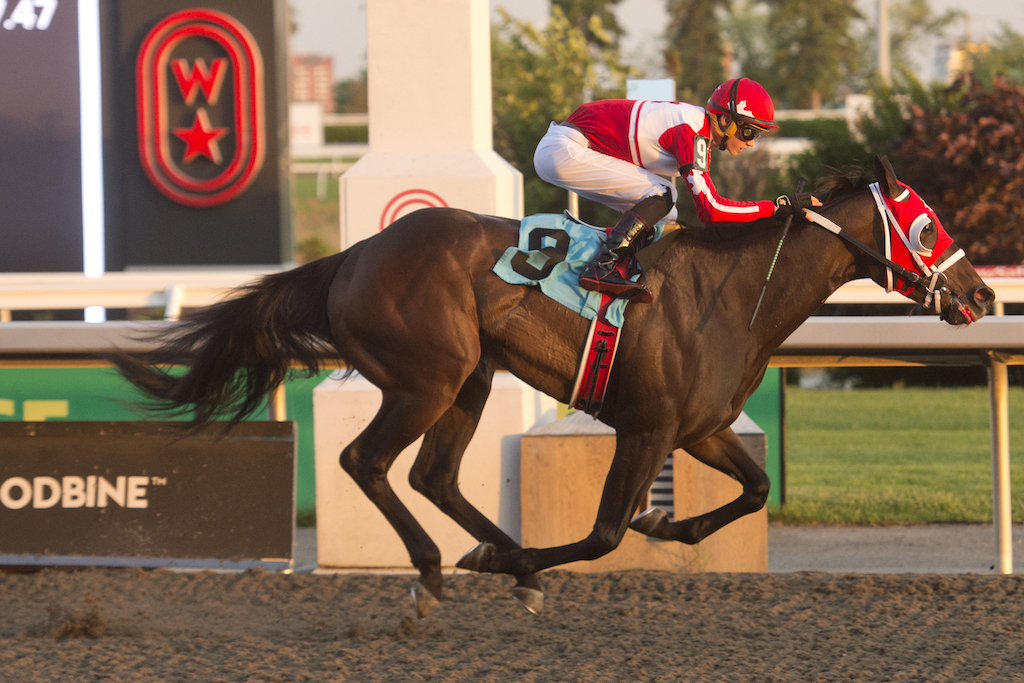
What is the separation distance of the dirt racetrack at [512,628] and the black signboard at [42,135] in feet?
9.21

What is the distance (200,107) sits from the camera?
7.71 meters

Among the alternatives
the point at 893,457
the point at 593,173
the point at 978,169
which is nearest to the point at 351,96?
the point at 978,169

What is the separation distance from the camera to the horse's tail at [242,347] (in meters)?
4.48

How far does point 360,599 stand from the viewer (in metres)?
5.06

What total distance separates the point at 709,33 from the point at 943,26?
1713 cm

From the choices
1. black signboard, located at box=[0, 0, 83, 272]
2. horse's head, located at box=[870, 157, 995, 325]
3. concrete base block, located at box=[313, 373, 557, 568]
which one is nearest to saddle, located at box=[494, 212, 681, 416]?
horse's head, located at box=[870, 157, 995, 325]

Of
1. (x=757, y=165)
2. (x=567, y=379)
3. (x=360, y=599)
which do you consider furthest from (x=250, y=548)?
(x=757, y=165)

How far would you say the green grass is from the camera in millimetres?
7160

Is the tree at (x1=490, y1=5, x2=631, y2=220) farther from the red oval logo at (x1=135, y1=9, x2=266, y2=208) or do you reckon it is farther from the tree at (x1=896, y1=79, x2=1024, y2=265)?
the red oval logo at (x1=135, y1=9, x2=266, y2=208)

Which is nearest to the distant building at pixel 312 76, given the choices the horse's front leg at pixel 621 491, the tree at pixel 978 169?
the tree at pixel 978 169

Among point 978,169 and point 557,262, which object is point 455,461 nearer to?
point 557,262

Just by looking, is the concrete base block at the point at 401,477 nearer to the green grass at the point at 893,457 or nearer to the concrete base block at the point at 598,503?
the concrete base block at the point at 598,503

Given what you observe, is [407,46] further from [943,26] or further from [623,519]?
[943,26]

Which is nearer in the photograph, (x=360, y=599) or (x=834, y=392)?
(x=360, y=599)
